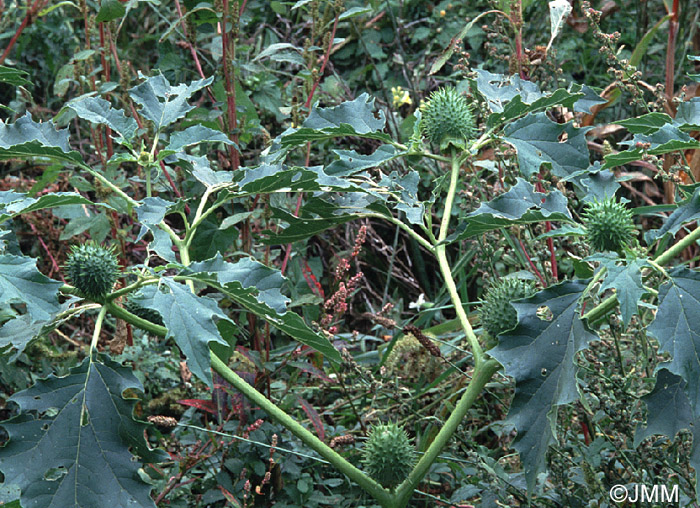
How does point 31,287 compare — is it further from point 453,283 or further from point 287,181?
point 453,283

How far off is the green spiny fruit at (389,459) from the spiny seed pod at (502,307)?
0.28 meters

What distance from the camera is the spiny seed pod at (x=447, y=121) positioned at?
1656 mm

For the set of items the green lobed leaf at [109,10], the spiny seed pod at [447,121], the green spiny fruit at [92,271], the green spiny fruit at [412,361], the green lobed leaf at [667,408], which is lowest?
the green spiny fruit at [412,361]

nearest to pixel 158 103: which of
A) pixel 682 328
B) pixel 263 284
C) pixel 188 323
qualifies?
pixel 263 284

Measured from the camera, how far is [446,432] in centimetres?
142

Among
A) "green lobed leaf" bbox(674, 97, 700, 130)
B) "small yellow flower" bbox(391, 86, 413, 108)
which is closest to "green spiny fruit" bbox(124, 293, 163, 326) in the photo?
"green lobed leaf" bbox(674, 97, 700, 130)

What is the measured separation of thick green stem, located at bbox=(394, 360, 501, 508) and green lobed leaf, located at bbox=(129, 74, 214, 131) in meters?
→ 0.82

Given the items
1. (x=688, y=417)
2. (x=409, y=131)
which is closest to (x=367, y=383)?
(x=688, y=417)

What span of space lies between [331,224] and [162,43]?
105cm

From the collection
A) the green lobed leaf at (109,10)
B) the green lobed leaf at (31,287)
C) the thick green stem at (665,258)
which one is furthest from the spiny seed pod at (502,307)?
the green lobed leaf at (109,10)

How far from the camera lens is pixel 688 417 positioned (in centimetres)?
126

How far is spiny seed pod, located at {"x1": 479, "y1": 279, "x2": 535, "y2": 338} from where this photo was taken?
4.85 ft

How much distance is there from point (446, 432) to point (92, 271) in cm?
71

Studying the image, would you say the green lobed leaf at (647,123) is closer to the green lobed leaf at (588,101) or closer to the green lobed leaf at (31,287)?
the green lobed leaf at (588,101)
